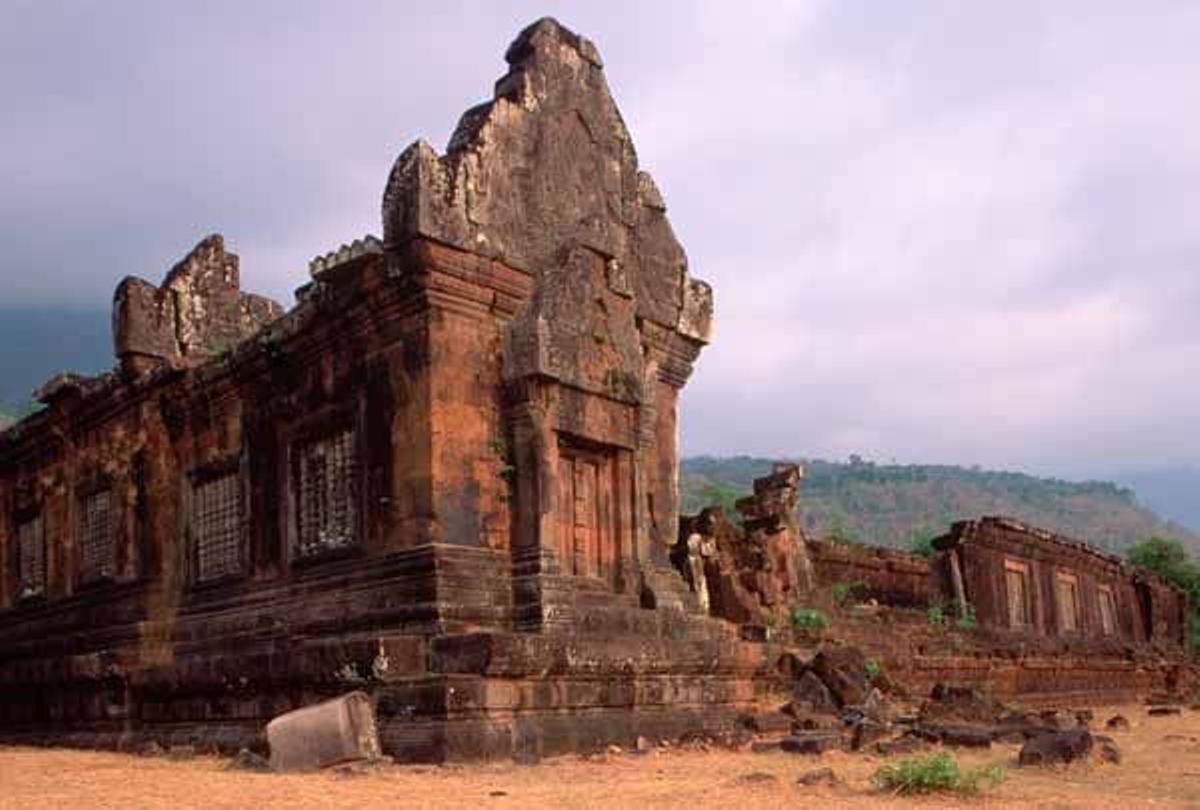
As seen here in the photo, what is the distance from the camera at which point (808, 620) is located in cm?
1727

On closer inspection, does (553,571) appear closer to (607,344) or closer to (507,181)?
(607,344)

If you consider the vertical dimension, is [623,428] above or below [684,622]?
above

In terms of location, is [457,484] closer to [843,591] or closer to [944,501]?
[843,591]

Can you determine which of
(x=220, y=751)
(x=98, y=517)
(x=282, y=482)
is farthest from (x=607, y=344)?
(x=98, y=517)

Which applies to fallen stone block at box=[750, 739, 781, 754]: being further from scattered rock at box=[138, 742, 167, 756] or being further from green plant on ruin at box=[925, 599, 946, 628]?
green plant on ruin at box=[925, 599, 946, 628]

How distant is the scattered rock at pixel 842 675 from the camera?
1320 cm

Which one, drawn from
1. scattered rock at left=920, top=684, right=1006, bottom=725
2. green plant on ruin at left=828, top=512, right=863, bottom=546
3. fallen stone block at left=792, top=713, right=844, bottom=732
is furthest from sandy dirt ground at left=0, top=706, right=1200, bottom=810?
green plant on ruin at left=828, top=512, right=863, bottom=546

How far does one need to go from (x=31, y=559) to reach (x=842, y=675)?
11.4m

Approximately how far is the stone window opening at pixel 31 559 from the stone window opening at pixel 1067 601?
73.4 ft

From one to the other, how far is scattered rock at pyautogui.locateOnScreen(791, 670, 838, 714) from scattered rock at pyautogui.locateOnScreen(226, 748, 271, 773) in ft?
17.9

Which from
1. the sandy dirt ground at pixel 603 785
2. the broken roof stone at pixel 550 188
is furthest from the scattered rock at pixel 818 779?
the broken roof stone at pixel 550 188

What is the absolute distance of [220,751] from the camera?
35.7 ft

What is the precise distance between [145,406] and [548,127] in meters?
6.06

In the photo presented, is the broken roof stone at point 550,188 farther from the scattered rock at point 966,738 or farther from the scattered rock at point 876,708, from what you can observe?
the scattered rock at point 966,738
